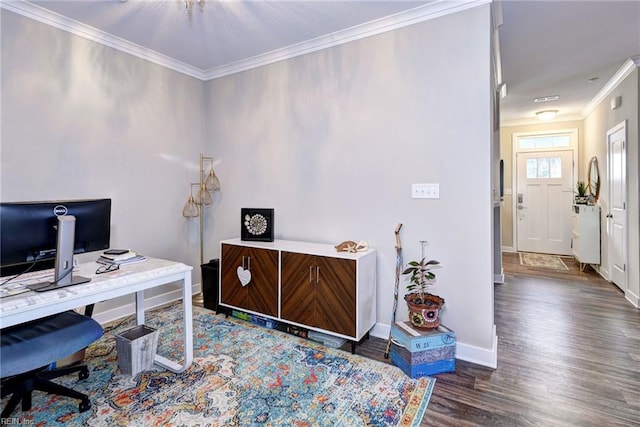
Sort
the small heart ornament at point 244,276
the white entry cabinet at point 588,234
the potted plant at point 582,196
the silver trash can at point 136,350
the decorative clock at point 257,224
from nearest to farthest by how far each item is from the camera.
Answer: the silver trash can at point 136,350, the small heart ornament at point 244,276, the decorative clock at point 257,224, the white entry cabinet at point 588,234, the potted plant at point 582,196

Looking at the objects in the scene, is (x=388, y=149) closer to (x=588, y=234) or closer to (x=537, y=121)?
(x=588, y=234)

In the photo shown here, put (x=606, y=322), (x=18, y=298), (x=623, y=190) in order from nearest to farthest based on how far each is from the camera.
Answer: (x=18, y=298)
(x=606, y=322)
(x=623, y=190)

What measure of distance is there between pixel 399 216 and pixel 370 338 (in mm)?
1091

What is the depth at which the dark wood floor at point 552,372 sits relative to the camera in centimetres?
179

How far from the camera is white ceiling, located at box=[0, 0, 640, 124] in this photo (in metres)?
2.46

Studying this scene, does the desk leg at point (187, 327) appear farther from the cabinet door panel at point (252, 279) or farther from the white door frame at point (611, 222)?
the white door frame at point (611, 222)

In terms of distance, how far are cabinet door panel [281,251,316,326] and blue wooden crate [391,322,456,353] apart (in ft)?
2.45

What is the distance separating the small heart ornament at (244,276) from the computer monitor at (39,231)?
4.04ft

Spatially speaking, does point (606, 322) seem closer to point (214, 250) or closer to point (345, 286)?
point (345, 286)

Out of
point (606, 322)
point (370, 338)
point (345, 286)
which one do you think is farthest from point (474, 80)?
point (606, 322)

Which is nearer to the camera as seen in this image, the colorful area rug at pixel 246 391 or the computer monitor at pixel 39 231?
the computer monitor at pixel 39 231

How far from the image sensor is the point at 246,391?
2.00 m

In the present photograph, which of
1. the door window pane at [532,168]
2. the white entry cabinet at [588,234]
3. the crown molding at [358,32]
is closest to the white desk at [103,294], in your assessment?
the crown molding at [358,32]

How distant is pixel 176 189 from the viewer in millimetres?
3613
